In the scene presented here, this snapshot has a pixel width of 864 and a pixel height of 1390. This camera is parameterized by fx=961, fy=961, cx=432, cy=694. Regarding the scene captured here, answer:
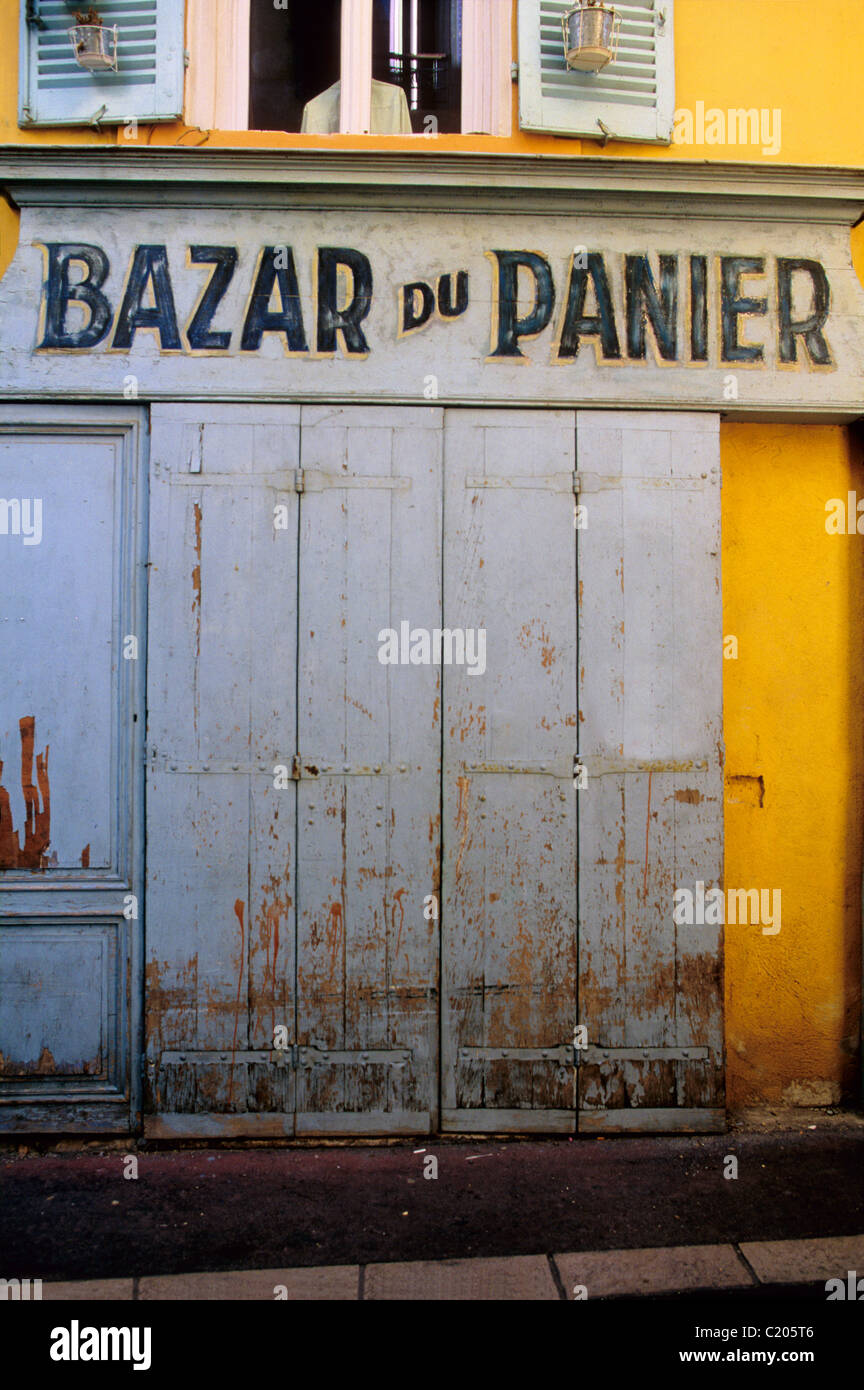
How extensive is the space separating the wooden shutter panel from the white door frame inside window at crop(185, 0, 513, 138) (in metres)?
1.63

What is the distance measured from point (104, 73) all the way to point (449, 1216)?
204 inches

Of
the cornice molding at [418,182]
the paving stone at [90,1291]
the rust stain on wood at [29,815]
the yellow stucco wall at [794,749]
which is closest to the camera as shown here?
the paving stone at [90,1291]

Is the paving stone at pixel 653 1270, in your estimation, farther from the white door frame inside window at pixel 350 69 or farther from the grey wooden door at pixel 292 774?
the white door frame inside window at pixel 350 69

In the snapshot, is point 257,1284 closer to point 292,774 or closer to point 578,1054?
point 578,1054

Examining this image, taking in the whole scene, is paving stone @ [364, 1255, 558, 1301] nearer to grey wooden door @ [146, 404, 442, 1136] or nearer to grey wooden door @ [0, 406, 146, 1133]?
grey wooden door @ [146, 404, 442, 1136]

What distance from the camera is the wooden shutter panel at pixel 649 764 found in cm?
439

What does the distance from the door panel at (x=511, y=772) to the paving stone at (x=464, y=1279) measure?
3.09 ft

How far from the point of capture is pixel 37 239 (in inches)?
172

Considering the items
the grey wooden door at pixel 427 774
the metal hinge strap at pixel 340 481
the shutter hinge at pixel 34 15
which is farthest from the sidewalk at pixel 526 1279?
the shutter hinge at pixel 34 15

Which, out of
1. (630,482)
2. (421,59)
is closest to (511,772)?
(630,482)

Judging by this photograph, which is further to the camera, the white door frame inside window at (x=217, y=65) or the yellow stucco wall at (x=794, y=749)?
the yellow stucco wall at (x=794, y=749)

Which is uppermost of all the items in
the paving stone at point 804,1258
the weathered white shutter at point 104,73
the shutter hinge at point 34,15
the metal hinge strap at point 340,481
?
the shutter hinge at point 34,15
